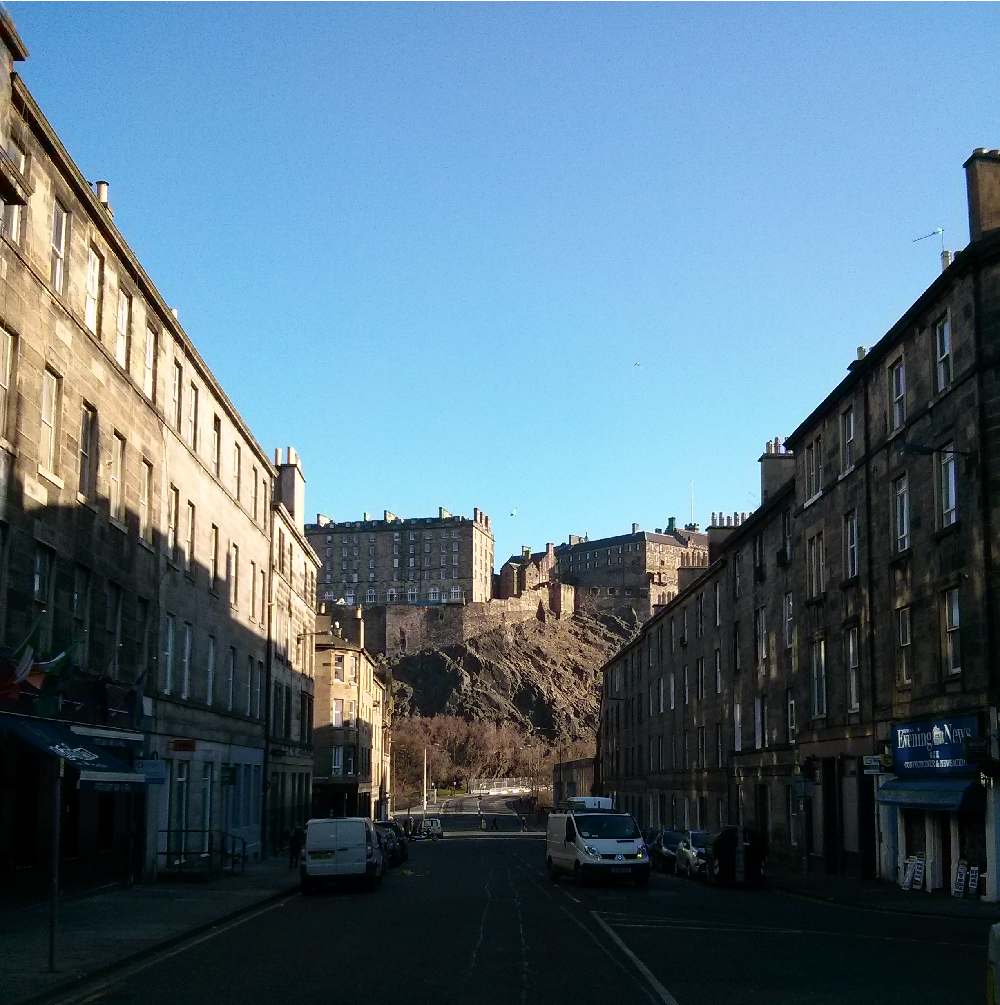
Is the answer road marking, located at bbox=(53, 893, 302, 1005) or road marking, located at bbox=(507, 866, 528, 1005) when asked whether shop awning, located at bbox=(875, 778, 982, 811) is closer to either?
road marking, located at bbox=(507, 866, 528, 1005)

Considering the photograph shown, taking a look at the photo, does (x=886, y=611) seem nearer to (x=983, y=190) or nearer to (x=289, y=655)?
(x=983, y=190)

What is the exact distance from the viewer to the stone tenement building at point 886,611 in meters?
27.0

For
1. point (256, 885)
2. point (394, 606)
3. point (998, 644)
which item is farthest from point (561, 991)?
point (394, 606)

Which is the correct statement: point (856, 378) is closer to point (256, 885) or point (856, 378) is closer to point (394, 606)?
point (256, 885)

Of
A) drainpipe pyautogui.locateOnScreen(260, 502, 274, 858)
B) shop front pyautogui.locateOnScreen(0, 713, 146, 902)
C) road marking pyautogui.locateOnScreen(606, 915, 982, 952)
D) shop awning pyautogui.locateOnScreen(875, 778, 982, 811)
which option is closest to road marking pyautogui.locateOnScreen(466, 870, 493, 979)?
road marking pyautogui.locateOnScreen(606, 915, 982, 952)

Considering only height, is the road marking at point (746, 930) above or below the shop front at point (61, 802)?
below

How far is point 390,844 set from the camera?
139 feet

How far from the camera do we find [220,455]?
1544 inches

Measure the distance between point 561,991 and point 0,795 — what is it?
480 inches

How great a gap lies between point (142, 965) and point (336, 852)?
1327 cm

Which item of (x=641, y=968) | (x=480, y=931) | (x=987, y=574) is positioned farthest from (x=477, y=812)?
(x=641, y=968)

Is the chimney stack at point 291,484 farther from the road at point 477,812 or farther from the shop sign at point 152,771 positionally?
the road at point 477,812

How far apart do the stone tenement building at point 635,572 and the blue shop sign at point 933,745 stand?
6004 inches

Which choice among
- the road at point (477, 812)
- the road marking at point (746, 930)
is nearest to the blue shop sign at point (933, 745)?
the road marking at point (746, 930)
